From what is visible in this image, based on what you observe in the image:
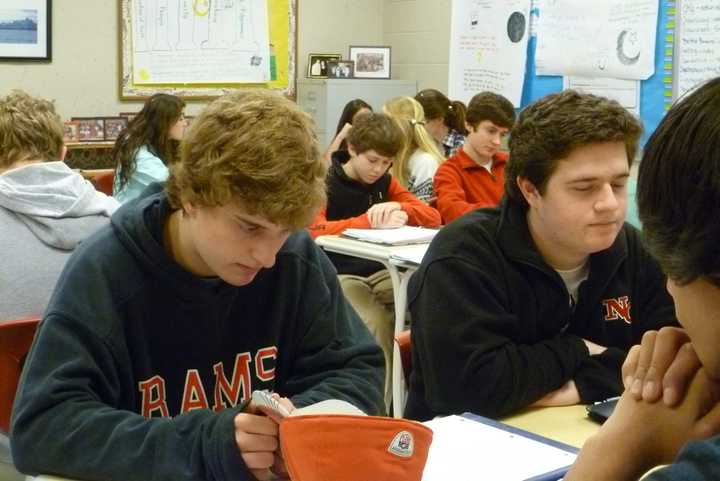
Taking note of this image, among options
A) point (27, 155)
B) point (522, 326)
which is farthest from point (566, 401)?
point (27, 155)

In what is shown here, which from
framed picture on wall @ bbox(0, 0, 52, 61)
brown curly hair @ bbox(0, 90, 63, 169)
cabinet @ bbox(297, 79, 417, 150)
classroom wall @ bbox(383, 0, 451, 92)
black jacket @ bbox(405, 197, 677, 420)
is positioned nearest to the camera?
black jacket @ bbox(405, 197, 677, 420)

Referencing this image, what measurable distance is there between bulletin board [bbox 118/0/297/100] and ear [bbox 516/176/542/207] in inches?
179

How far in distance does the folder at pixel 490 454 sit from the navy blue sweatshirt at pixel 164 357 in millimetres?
185

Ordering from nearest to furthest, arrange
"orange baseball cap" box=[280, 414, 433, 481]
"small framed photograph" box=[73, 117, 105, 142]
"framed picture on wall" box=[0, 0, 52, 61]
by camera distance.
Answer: "orange baseball cap" box=[280, 414, 433, 481] → "framed picture on wall" box=[0, 0, 52, 61] → "small framed photograph" box=[73, 117, 105, 142]

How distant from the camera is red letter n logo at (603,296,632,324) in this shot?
220 cm

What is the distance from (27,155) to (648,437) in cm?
215

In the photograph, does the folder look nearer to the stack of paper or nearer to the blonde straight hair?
the stack of paper

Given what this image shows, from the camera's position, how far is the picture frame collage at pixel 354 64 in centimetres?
738

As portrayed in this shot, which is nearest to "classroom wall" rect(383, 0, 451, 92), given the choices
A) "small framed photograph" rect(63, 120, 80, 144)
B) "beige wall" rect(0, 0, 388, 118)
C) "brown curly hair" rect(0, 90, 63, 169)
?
"beige wall" rect(0, 0, 388, 118)

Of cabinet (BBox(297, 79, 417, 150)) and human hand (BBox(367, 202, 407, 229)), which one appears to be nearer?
human hand (BBox(367, 202, 407, 229))

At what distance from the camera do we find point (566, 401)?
6.60ft

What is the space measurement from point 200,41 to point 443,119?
6.68ft

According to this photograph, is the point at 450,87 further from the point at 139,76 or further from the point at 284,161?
the point at 284,161

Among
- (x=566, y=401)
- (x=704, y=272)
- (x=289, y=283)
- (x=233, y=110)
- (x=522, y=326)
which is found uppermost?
(x=233, y=110)
